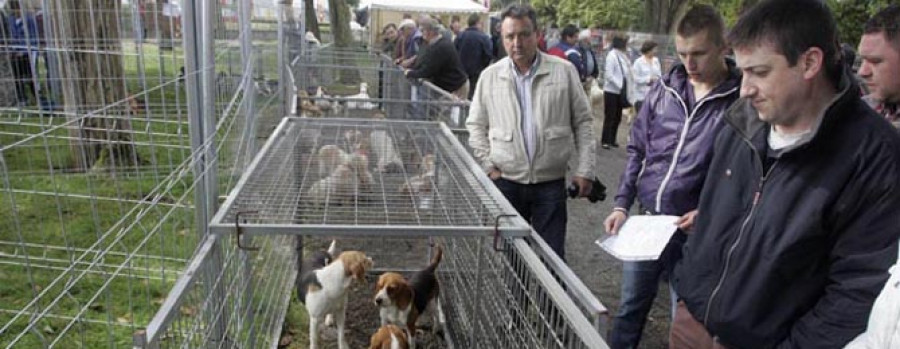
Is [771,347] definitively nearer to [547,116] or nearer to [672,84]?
[672,84]

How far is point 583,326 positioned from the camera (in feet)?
4.56

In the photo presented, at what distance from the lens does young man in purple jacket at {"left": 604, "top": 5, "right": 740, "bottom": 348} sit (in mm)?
2682

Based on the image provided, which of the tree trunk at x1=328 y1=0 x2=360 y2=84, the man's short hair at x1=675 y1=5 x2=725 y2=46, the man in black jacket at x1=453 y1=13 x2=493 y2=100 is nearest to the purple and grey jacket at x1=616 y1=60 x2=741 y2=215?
the man's short hair at x1=675 y1=5 x2=725 y2=46

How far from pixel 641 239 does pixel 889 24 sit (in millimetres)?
1188

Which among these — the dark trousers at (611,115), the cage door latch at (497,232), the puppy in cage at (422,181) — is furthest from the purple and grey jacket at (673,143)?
the dark trousers at (611,115)

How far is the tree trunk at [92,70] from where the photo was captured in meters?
2.37

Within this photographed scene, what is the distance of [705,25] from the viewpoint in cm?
268

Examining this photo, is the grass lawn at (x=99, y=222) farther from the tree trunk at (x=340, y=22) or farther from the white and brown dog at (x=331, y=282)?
the tree trunk at (x=340, y=22)

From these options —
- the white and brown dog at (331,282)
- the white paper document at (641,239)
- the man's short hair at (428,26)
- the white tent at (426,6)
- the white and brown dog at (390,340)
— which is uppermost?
the white tent at (426,6)

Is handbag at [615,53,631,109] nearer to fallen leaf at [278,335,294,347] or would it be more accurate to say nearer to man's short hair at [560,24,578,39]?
man's short hair at [560,24,578,39]

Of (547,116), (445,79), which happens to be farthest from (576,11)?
(547,116)

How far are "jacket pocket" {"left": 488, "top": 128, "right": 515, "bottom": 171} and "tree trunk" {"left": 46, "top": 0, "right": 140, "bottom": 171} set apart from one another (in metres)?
1.81

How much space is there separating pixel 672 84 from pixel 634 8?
3817 centimetres

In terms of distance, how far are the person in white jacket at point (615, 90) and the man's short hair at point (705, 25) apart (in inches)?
271
